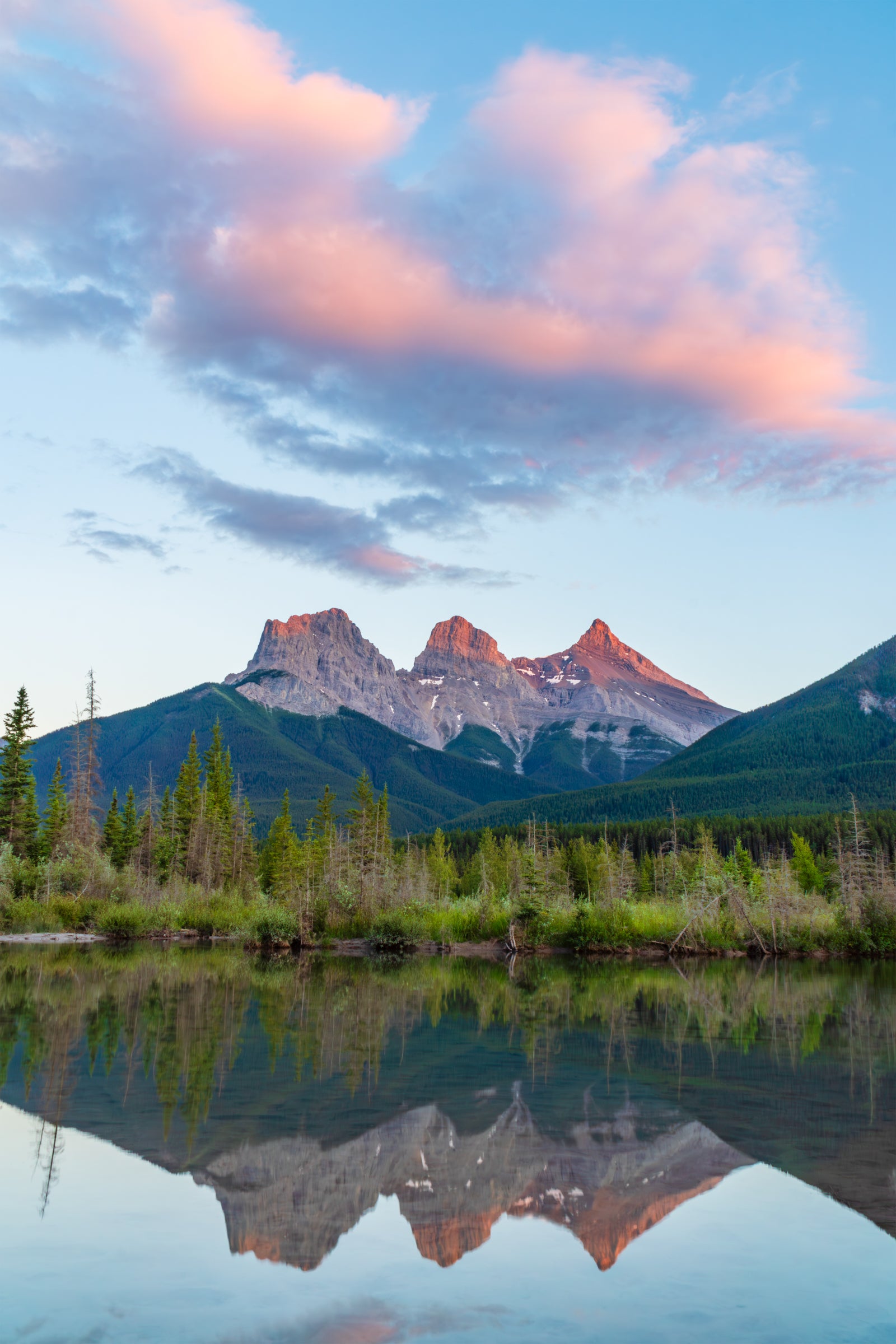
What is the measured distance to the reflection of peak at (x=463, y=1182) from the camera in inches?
437

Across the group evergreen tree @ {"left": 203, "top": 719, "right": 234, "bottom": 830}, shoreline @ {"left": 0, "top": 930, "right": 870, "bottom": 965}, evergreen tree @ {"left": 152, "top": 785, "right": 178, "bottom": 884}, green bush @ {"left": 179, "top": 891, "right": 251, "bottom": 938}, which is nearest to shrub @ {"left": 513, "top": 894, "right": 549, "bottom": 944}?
shoreline @ {"left": 0, "top": 930, "right": 870, "bottom": 965}

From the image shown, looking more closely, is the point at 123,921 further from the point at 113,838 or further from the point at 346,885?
the point at 113,838

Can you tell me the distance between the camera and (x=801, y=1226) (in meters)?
11.6

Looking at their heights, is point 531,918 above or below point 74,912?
below

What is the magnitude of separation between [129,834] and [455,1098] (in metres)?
94.2

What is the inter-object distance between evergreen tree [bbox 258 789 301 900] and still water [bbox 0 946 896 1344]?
55251 mm

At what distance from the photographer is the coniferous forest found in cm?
6819

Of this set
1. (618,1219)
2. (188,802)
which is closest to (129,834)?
(188,802)

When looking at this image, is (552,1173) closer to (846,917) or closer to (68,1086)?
(68,1086)

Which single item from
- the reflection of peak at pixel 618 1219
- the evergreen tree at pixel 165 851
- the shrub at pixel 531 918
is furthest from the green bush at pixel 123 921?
the reflection of peak at pixel 618 1219

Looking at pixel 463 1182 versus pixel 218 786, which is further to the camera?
pixel 218 786

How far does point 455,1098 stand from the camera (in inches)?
710

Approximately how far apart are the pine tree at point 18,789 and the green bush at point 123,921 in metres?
17.3

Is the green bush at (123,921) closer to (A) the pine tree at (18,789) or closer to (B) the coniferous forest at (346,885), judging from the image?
(B) the coniferous forest at (346,885)
